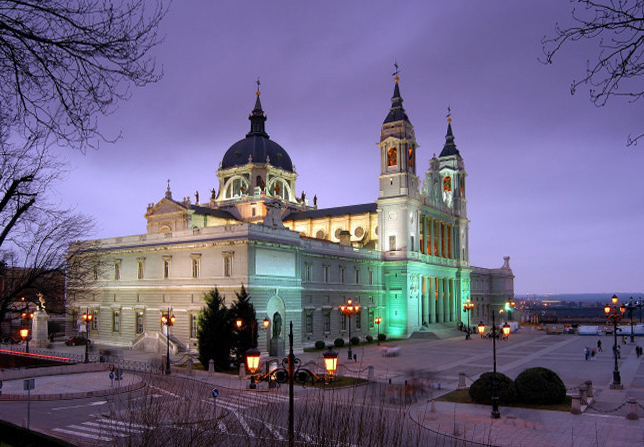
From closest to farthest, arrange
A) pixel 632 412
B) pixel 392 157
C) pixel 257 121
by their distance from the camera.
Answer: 1. pixel 632 412
2. pixel 392 157
3. pixel 257 121

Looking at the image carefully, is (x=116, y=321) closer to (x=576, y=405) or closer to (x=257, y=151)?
(x=257, y=151)

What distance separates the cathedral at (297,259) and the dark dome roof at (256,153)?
0.72 feet

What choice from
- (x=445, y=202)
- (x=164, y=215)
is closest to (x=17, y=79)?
(x=164, y=215)

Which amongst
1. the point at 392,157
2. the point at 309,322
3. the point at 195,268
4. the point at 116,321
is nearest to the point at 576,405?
the point at 195,268

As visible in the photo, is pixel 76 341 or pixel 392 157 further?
pixel 392 157

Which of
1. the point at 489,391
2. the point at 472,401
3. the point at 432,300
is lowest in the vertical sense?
the point at 472,401

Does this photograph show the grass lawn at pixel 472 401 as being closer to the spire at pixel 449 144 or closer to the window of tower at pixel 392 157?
the window of tower at pixel 392 157

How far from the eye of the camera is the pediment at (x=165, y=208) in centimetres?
7344

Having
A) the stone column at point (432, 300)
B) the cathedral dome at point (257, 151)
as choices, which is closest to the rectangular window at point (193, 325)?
the stone column at point (432, 300)

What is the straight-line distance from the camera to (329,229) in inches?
3354

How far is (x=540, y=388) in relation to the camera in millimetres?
26469

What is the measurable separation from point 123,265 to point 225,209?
2760 cm

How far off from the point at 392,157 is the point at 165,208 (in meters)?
30.9

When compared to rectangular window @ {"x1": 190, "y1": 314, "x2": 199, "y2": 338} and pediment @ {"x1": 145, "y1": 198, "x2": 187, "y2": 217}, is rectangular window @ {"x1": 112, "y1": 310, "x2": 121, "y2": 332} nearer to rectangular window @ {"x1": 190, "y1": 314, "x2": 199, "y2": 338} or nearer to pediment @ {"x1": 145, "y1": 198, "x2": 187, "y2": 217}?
rectangular window @ {"x1": 190, "y1": 314, "x2": 199, "y2": 338}
